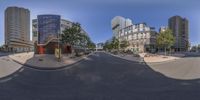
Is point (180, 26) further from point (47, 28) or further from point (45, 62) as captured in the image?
point (45, 62)

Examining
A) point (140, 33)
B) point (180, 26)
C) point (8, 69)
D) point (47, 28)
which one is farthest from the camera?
point (47, 28)

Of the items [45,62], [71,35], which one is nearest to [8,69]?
[45,62]

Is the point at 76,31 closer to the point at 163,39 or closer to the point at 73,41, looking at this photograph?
the point at 73,41

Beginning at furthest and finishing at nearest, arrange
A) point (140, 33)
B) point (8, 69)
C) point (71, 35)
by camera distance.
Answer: point (71, 35) < point (140, 33) < point (8, 69)

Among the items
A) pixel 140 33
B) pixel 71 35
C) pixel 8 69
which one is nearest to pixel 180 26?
pixel 140 33

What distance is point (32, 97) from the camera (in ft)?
23.6

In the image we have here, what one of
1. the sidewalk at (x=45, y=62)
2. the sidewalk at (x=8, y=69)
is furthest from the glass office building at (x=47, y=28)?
the sidewalk at (x=8, y=69)

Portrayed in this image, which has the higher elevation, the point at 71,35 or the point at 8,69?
the point at 71,35

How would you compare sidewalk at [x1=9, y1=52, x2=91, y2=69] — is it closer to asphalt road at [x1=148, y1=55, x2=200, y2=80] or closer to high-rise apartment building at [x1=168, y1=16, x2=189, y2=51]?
asphalt road at [x1=148, y1=55, x2=200, y2=80]

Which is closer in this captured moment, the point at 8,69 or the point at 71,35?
the point at 8,69

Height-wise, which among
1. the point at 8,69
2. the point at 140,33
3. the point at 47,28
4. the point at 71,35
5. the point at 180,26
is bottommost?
the point at 8,69

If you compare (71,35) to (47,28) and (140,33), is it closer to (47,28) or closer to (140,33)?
(47,28)

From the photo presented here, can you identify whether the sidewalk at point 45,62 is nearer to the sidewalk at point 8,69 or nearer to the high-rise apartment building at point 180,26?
the sidewalk at point 8,69

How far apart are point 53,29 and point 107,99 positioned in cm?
1935
